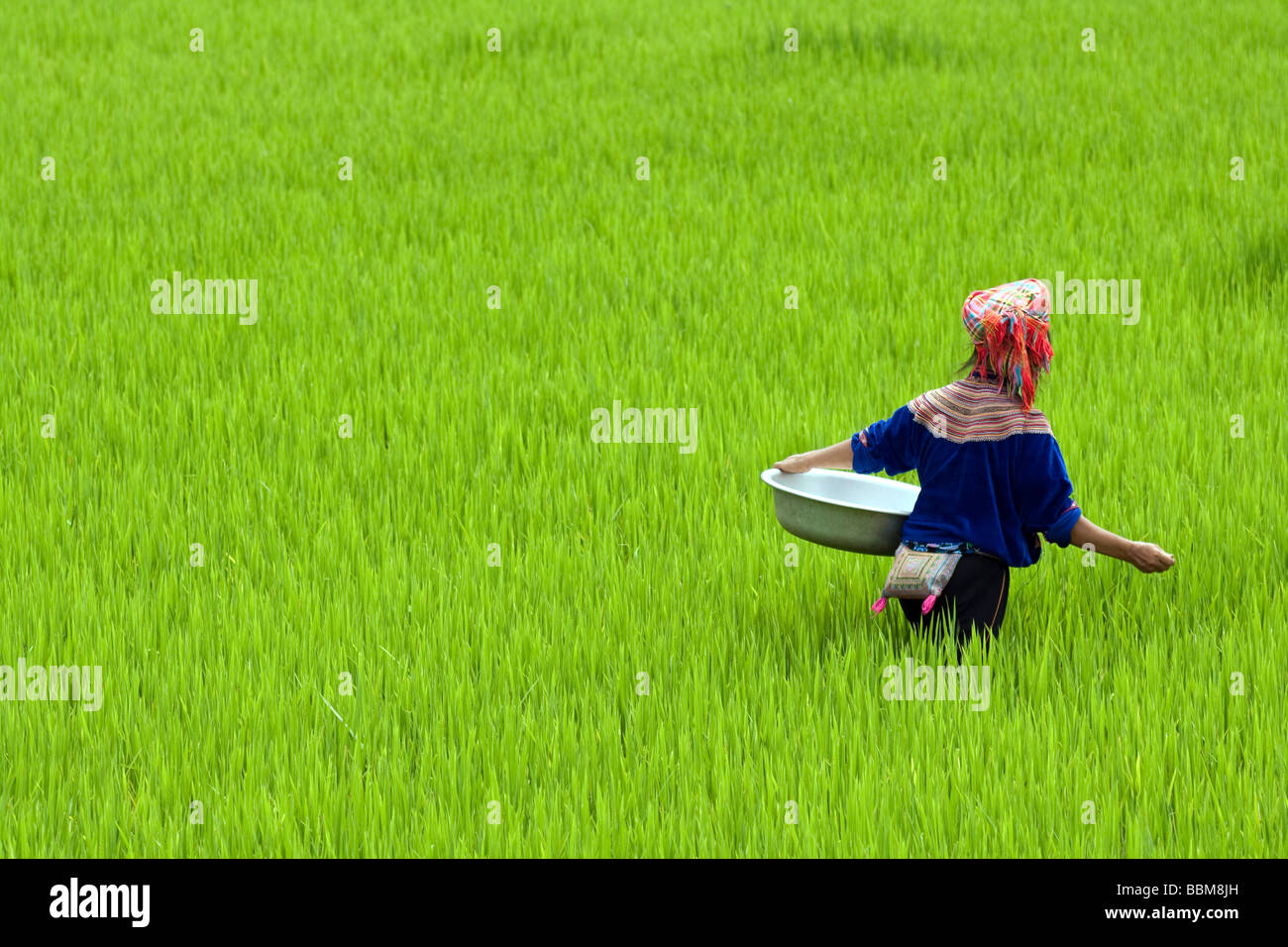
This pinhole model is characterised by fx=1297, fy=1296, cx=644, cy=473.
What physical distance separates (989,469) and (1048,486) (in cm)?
14

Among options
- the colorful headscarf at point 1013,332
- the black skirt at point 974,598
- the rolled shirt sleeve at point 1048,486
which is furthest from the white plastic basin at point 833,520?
the colorful headscarf at point 1013,332

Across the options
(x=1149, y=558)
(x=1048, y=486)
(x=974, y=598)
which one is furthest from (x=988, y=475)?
(x=1149, y=558)

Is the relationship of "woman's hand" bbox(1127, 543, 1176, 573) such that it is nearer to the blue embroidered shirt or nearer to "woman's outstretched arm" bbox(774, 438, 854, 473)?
the blue embroidered shirt

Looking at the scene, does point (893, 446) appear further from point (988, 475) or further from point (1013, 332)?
point (1013, 332)

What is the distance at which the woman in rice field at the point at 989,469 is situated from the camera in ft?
9.75

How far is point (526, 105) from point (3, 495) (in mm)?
5674

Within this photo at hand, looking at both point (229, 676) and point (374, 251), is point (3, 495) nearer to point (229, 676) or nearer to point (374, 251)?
point (229, 676)

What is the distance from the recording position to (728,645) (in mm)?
3152

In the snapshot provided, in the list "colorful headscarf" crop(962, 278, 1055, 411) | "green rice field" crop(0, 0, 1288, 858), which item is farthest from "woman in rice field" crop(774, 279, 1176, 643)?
"green rice field" crop(0, 0, 1288, 858)

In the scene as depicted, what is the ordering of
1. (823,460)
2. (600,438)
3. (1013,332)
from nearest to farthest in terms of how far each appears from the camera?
1. (1013,332)
2. (823,460)
3. (600,438)

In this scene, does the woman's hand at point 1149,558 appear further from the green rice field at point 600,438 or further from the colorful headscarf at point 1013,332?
the colorful headscarf at point 1013,332

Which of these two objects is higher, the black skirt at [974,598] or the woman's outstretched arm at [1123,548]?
the woman's outstretched arm at [1123,548]

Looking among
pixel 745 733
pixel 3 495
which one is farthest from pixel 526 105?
pixel 745 733

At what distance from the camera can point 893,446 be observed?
3.09 metres
